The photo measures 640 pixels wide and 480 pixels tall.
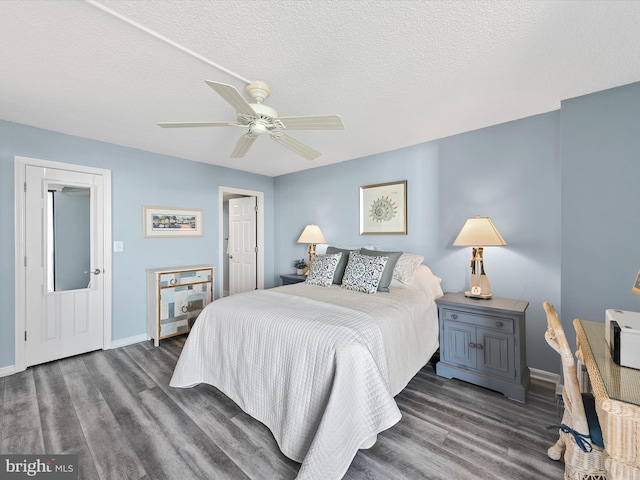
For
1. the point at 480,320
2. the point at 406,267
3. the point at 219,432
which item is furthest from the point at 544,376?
the point at 219,432

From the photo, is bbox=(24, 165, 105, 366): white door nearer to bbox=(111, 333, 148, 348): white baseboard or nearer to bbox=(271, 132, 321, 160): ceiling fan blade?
bbox=(111, 333, 148, 348): white baseboard

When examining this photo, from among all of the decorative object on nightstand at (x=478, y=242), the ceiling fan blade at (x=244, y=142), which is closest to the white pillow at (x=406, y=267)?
the decorative object on nightstand at (x=478, y=242)

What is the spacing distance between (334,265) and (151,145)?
8.74 feet

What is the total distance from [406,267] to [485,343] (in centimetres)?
98

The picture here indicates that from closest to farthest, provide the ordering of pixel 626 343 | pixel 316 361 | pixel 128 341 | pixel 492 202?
pixel 626 343, pixel 316 361, pixel 492 202, pixel 128 341

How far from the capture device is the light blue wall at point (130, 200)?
2.62m

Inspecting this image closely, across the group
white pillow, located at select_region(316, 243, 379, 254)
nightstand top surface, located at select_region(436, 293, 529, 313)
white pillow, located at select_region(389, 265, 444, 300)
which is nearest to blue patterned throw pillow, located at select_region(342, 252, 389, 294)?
white pillow, located at select_region(389, 265, 444, 300)

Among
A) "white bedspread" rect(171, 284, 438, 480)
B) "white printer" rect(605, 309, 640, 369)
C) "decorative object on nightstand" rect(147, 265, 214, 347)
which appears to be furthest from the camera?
"decorative object on nightstand" rect(147, 265, 214, 347)

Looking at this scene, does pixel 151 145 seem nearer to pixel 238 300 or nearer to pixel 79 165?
pixel 79 165

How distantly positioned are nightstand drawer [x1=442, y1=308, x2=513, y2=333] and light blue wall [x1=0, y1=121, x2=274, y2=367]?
3353 millimetres

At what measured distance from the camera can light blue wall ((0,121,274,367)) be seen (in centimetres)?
262

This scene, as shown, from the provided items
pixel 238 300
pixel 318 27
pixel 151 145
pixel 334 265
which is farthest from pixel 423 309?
pixel 151 145

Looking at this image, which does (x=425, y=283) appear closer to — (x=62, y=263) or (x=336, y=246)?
(x=336, y=246)

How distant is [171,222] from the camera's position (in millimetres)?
3779
